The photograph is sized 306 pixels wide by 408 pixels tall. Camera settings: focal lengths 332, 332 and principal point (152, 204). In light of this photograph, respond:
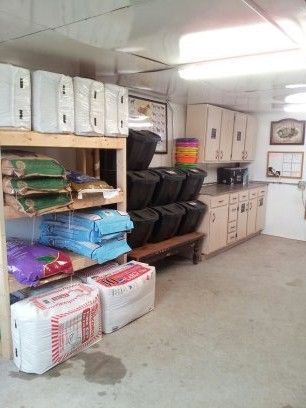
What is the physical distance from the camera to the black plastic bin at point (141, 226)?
11.5 ft

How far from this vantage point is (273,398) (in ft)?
6.65

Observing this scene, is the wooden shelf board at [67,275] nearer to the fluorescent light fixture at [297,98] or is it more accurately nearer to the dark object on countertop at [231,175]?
the fluorescent light fixture at [297,98]

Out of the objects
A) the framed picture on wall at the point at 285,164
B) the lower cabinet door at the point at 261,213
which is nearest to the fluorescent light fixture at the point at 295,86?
the framed picture on wall at the point at 285,164

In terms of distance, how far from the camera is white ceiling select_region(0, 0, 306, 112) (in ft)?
5.19

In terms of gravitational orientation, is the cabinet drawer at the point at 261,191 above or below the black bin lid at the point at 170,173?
below

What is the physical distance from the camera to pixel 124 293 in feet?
8.95

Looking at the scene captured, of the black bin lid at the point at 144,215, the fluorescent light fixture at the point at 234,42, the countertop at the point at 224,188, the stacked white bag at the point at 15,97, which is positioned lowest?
the black bin lid at the point at 144,215

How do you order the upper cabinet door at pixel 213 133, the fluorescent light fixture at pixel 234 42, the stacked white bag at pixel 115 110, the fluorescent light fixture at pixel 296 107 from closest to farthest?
the fluorescent light fixture at pixel 234 42, the stacked white bag at pixel 115 110, the upper cabinet door at pixel 213 133, the fluorescent light fixture at pixel 296 107

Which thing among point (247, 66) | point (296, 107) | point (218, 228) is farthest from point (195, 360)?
point (296, 107)

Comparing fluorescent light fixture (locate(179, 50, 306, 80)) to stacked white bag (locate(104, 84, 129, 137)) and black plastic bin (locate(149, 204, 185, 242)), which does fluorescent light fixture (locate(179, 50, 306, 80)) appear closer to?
stacked white bag (locate(104, 84, 129, 137))

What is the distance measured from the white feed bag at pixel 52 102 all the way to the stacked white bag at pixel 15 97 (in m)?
0.06

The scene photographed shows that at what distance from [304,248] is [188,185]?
2.40 m

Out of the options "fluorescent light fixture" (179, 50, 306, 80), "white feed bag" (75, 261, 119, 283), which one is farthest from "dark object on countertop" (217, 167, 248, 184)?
"white feed bag" (75, 261, 119, 283)

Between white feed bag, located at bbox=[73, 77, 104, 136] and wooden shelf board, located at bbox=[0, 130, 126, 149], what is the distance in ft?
0.21
